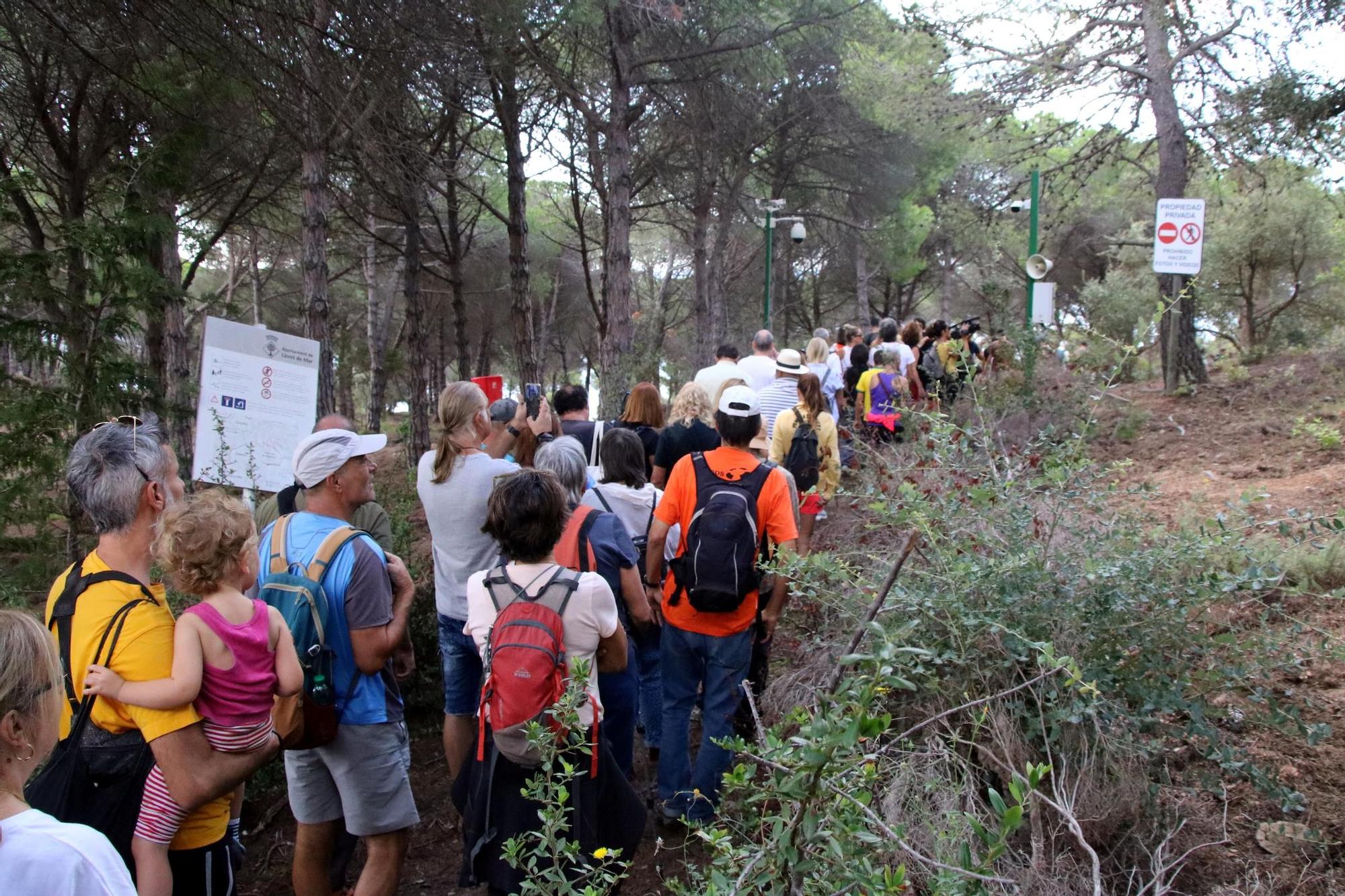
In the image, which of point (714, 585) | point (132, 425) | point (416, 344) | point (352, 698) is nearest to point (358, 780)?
point (352, 698)

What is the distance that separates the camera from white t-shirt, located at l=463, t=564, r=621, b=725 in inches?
111

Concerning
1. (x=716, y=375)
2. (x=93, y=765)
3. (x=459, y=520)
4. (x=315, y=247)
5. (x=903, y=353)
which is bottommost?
(x=93, y=765)

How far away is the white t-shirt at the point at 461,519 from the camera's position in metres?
3.83

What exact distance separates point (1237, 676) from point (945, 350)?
7553 mm

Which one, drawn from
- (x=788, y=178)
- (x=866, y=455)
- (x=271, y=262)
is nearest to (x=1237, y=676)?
(x=866, y=455)

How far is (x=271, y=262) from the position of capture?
2344 centimetres

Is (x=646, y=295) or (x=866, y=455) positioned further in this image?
(x=646, y=295)

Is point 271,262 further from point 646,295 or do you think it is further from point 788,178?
point 646,295

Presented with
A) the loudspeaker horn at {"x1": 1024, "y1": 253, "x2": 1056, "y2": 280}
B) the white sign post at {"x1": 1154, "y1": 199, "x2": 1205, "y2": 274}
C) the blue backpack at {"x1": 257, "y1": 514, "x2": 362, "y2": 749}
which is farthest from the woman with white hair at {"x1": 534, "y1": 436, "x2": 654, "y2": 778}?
the loudspeaker horn at {"x1": 1024, "y1": 253, "x2": 1056, "y2": 280}

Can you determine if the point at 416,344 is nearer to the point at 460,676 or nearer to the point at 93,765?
the point at 460,676

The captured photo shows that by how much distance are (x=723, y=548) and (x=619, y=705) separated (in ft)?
2.43

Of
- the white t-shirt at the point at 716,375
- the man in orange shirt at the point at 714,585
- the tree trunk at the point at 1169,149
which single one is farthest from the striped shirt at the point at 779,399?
the tree trunk at the point at 1169,149

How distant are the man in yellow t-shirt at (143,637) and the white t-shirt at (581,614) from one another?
72cm

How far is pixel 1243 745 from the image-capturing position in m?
3.45
